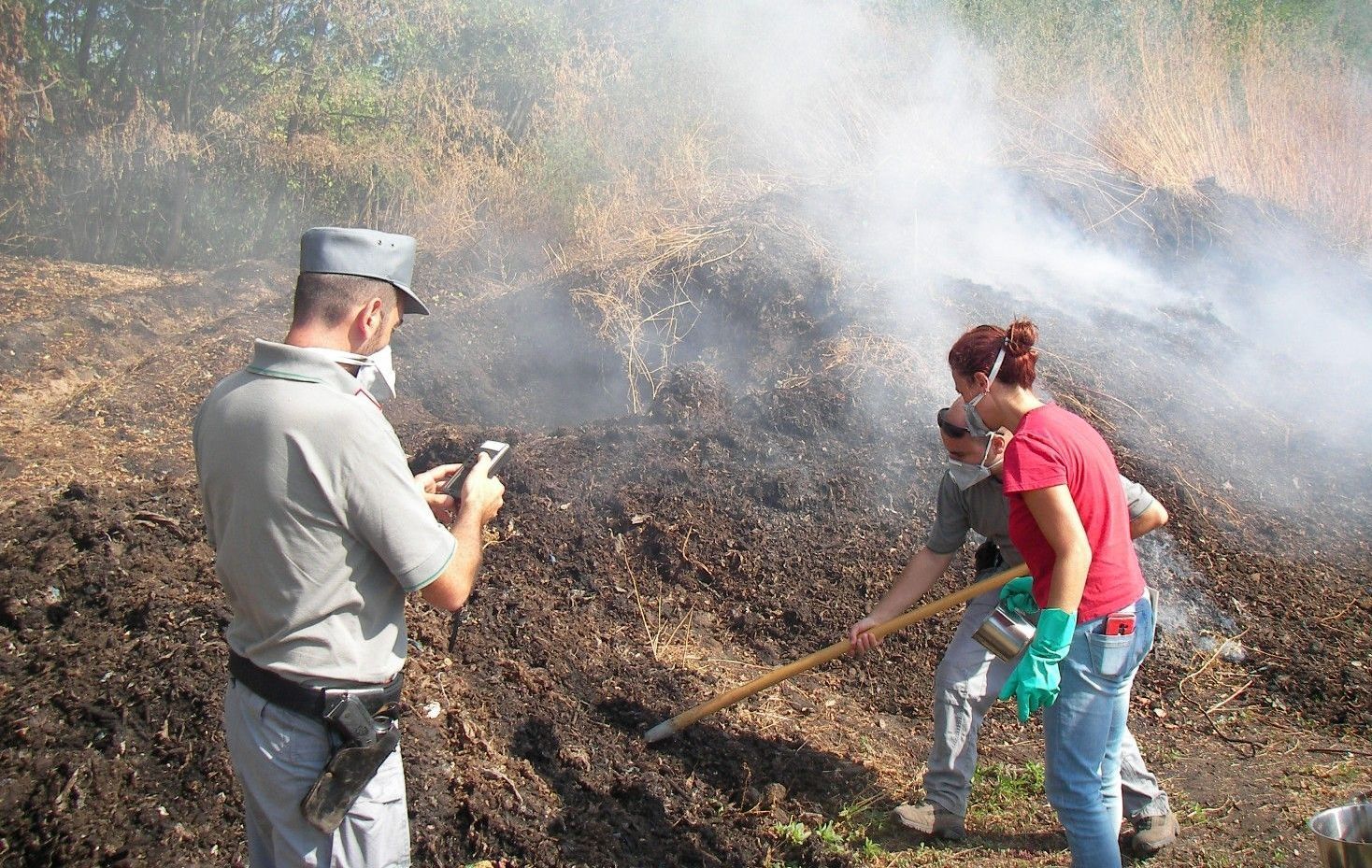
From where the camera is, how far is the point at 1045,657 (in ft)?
8.56

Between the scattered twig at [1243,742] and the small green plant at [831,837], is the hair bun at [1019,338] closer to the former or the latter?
the small green plant at [831,837]

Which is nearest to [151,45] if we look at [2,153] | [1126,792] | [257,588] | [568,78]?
[2,153]

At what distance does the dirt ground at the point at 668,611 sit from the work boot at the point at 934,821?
0.06 metres

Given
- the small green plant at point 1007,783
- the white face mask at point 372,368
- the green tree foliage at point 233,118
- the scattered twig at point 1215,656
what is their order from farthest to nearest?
the green tree foliage at point 233,118, the scattered twig at point 1215,656, the small green plant at point 1007,783, the white face mask at point 372,368

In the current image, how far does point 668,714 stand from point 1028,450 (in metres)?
2.24

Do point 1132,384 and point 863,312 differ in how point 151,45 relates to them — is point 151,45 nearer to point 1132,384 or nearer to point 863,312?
point 863,312

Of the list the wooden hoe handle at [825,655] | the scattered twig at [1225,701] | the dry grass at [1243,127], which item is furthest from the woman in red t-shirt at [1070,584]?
the dry grass at [1243,127]

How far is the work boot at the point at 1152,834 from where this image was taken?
11.5 feet

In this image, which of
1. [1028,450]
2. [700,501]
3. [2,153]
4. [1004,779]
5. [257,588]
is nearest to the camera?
[257,588]

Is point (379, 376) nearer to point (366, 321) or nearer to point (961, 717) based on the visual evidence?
point (366, 321)

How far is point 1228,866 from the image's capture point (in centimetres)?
346

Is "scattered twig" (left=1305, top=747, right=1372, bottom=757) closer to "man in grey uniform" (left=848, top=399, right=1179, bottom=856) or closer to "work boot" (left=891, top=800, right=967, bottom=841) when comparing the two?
"man in grey uniform" (left=848, top=399, right=1179, bottom=856)

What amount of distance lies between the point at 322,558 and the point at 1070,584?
6.32 ft

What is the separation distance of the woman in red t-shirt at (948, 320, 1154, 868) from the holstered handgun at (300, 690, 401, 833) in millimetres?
1687
